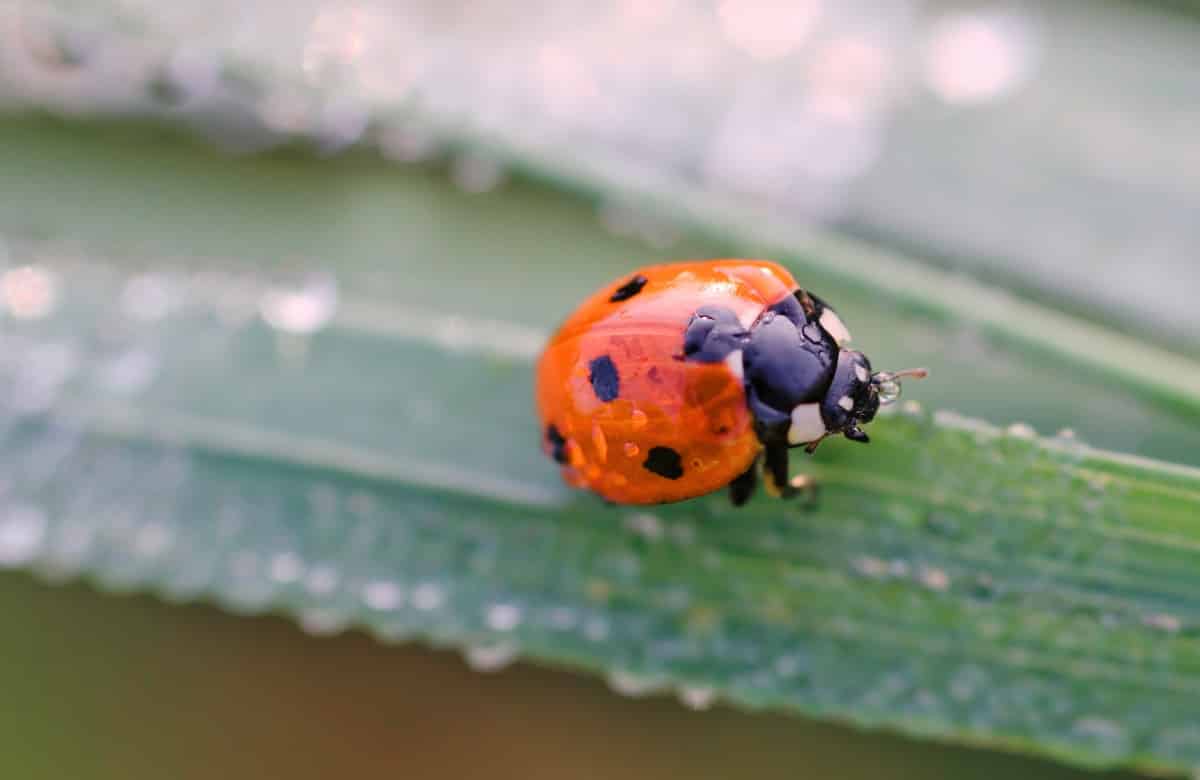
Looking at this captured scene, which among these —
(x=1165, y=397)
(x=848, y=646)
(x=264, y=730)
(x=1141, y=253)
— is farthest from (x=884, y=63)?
(x=264, y=730)

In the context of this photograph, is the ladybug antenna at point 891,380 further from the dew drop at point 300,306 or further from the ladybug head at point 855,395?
the dew drop at point 300,306

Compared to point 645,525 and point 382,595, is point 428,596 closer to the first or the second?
point 382,595

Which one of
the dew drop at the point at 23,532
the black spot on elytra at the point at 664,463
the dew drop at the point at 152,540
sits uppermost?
the black spot on elytra at the point at 664,463

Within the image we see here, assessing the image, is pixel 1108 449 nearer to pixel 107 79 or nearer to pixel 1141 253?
pixel 1141 253

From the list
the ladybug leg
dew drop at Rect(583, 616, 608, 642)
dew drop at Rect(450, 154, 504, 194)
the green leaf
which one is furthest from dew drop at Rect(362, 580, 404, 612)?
dew drop at Rect(450, 154, 504, 194)

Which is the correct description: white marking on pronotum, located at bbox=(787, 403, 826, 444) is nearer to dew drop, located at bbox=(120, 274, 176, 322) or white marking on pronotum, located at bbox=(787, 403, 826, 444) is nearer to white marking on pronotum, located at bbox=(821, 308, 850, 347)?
white marking on pronotum, located at bbox=(821, 308, 850, 347)

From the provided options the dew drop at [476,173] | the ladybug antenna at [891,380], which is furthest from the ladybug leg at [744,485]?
the dew drop at [476,173]

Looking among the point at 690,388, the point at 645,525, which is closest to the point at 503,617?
the point at 645,525
